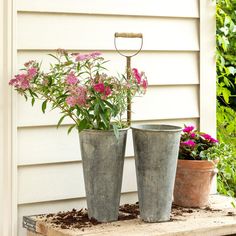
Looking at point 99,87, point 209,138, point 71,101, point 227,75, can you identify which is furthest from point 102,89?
point 227,75

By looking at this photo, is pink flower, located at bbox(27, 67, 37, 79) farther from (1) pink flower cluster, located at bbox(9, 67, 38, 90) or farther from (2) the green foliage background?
(2) the green foliage background

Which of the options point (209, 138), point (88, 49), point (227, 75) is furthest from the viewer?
point (227, 75)

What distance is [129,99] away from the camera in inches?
111

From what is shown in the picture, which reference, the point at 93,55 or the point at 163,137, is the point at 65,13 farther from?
the point at 163,137

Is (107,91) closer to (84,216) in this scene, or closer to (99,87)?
(99,87)

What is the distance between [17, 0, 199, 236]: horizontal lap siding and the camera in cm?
283

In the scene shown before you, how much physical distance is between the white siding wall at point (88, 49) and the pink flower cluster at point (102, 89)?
12.5 inches

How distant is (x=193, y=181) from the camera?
2988 mm

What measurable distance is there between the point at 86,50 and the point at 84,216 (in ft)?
2.16

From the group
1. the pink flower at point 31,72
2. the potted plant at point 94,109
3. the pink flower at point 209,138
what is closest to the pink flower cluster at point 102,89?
the potted plant at point 94,109

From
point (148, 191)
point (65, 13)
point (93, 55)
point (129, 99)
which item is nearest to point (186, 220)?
point (148, 191)

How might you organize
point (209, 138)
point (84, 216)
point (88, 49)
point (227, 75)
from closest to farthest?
point (84, 216) → point (88, 49) → point (209, 138) → point (227, 75)

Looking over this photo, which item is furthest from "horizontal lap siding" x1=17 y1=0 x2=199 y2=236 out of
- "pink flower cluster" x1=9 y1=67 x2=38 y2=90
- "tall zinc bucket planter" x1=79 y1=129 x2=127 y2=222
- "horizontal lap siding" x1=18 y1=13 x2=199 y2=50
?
"tall zinc bucket planter" x1=79 y1=129 x2=127 y2=222

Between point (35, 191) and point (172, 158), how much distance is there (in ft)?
1.81
